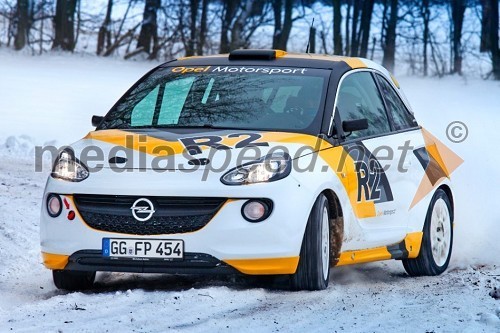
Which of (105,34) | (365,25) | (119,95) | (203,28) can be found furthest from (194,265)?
(365,25)

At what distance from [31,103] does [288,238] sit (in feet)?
54.2

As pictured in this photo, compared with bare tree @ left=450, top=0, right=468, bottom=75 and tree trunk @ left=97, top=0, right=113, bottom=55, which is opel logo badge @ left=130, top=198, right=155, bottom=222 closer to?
tree trunk @ left=97, top=0, right=113, bottom=55

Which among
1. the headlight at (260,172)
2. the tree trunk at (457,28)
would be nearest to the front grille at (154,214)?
the headlight at (260,172)

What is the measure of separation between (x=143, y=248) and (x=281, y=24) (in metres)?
30.2

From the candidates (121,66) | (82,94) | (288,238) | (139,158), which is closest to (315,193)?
(288,238)

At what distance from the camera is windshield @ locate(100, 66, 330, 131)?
7.78 metres

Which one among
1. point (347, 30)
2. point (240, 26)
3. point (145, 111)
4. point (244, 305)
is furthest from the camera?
point (347, 30)

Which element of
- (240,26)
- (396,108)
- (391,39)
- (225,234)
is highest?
(240,26)

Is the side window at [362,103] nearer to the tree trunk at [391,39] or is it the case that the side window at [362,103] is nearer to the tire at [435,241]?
the tire at [435,241]

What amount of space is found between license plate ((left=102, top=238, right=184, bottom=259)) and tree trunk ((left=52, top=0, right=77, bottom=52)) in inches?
1059

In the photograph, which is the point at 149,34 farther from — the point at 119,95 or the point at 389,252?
the point at 389,252

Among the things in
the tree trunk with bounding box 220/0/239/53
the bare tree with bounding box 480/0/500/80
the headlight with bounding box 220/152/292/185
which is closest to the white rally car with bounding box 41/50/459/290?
the headlight with bounding box 220/152/292/185

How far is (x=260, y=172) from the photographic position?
6.87 metres

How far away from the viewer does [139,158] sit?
7047 mm
